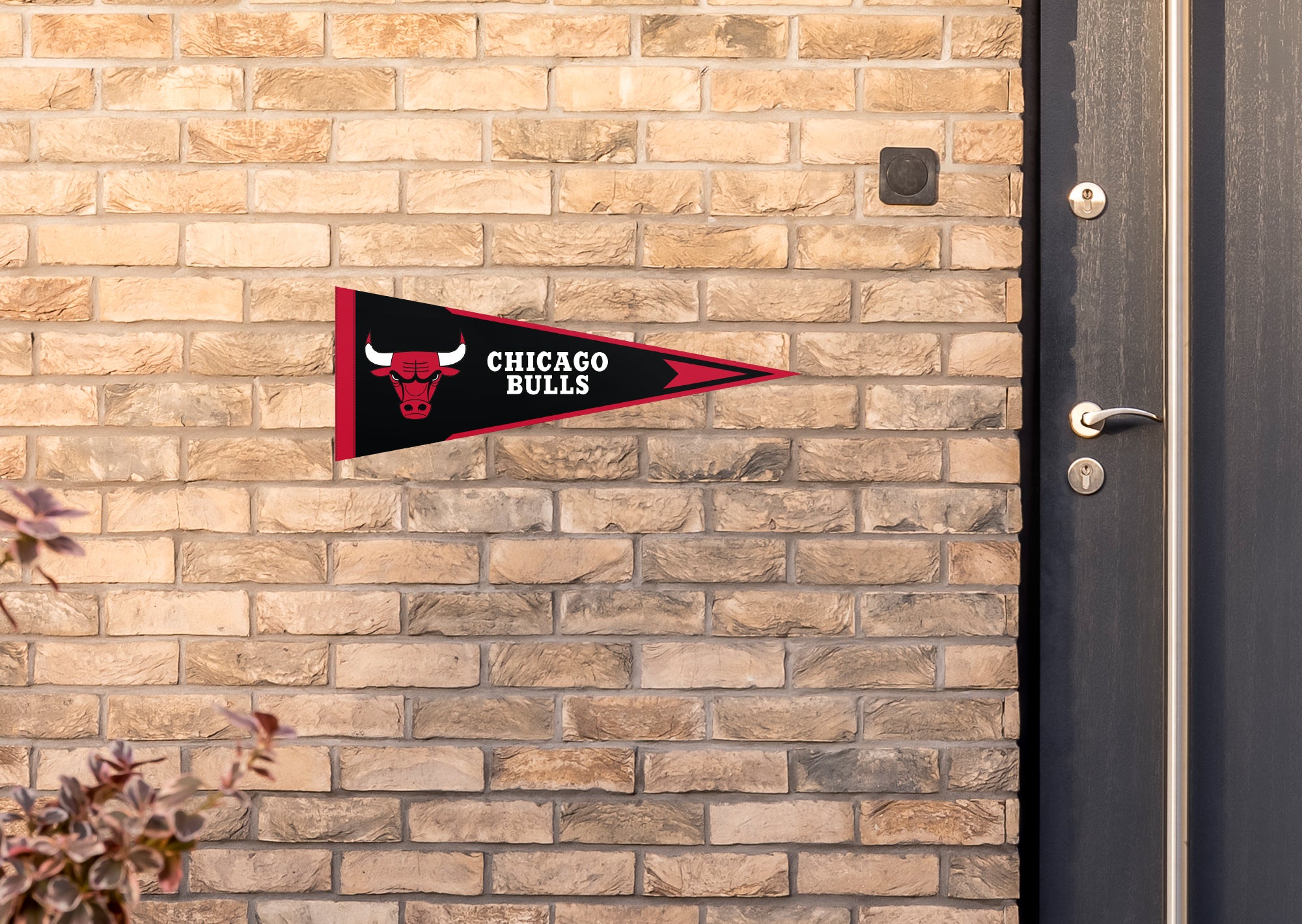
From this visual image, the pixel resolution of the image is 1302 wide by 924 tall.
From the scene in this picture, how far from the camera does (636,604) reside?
1.60 metres

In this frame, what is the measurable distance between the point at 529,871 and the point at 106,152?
1467 mm

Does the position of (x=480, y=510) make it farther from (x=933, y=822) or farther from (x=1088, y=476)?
(x=1088, y=476)

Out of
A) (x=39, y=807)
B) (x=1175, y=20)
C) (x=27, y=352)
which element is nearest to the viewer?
(x=39, y=807)

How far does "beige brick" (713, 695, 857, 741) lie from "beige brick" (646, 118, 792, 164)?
95 centimetres

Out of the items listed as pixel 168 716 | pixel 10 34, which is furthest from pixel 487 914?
pixel 10 34

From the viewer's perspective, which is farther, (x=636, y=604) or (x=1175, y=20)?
(x=1175, y=20)

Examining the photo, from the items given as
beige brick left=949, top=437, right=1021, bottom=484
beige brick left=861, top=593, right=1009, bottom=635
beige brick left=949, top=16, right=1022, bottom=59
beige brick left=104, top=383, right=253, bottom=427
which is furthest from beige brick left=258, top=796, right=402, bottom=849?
beige brick left=949, top=16, right=1022, bottom=59

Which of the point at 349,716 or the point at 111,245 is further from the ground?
the point at 111,245

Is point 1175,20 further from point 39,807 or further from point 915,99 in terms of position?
point 39,807

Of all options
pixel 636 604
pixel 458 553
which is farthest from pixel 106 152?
pixel 636 604

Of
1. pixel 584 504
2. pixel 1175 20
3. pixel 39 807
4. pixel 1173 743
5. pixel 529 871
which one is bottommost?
pixel 529 871

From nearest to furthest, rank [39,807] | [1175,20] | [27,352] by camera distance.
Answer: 1. [39,807]
2. [27,352]
3. [1175,20]

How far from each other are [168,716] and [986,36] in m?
1.86

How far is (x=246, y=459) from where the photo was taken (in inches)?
62.9
